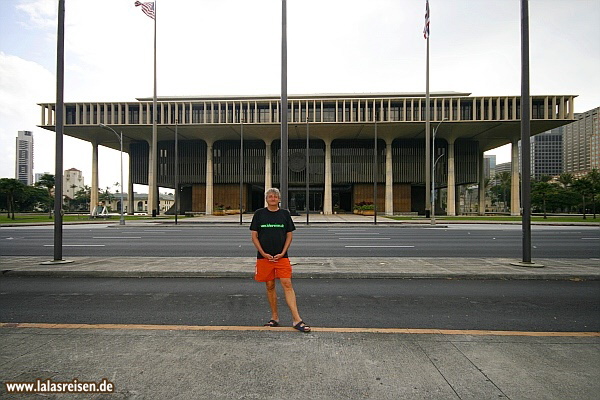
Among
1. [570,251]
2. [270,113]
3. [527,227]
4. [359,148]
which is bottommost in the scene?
[570,251]

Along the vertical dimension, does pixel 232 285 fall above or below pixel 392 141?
below

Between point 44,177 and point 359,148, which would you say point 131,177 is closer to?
point 44,177

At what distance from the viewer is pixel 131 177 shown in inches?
2179

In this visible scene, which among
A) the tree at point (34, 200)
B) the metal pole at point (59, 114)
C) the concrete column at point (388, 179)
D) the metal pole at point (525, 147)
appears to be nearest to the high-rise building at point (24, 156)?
the tree at point (34, 200)

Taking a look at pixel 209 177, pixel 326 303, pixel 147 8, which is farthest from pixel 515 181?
pixel 326 303

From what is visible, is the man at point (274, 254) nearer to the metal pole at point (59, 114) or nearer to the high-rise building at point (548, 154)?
the metal pole at point (59, 114)

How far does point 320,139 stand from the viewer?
170 feet

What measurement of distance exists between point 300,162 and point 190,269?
45263 millimetres

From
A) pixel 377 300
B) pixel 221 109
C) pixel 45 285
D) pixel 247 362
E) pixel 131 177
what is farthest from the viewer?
pixel 131 177

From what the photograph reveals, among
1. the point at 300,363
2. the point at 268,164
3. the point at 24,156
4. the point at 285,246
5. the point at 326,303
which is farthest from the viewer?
the point at 24,156

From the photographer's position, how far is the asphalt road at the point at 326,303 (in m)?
4.84

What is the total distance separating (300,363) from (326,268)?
16.5 ft

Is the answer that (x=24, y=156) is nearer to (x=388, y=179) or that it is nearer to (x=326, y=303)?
(x=388, y=179)

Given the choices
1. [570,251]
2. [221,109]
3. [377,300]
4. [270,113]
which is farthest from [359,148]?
[377,300]
